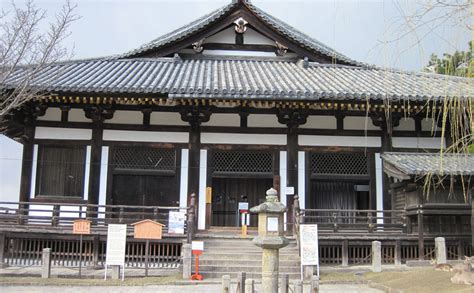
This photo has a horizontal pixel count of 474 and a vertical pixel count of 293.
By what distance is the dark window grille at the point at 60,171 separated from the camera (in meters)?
14.1

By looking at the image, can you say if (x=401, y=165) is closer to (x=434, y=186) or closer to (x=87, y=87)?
(x=434, y=186)

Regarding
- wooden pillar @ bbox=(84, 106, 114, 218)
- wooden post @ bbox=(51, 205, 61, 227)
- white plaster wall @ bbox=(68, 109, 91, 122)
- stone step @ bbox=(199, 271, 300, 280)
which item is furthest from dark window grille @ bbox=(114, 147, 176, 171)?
stone step @ bbox=(199, 271, 300, 280)

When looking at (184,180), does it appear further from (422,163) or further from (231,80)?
(422,163)

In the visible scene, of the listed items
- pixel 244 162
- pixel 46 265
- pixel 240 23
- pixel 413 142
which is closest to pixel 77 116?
pixel 46 265

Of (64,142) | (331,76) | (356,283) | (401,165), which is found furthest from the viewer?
(331,76)

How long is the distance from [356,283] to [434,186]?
3.43 metres

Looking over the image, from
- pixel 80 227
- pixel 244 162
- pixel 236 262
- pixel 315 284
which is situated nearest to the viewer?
pixel 315 284

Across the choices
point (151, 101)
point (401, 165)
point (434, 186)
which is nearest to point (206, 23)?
point (151, 101)

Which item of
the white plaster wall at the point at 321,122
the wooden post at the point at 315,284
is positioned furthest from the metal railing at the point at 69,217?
the wooden post at the point at 315,284

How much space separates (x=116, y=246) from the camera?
11148 mm

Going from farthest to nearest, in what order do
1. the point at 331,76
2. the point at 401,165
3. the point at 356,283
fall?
the point at 331,76 < the point at 401,165 < the point at 356,283

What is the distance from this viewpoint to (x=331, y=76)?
1606 cm

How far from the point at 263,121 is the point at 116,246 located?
19.8ft

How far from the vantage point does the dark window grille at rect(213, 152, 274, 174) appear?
14672mm
